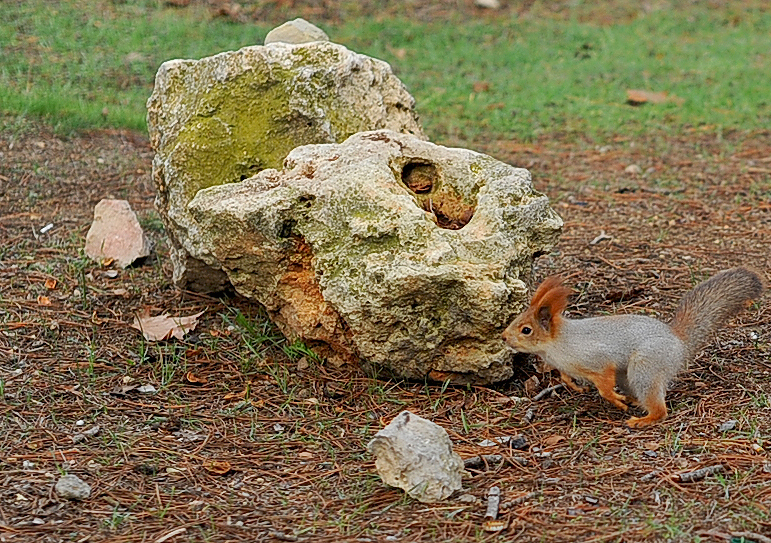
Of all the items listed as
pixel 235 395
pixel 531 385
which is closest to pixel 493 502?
pixel 531 385

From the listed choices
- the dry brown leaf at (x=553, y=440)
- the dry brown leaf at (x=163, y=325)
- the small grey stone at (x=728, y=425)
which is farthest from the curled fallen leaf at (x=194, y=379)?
the small grey stone at (x=728, y=425)

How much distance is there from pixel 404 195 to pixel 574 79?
5280mm

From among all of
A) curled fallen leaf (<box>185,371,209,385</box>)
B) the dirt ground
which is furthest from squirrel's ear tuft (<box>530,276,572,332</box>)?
curled fallen leaf (<box>185,371,209,385</box>)

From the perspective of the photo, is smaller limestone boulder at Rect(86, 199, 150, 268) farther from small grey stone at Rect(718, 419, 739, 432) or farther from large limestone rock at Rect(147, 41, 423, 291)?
small grey stone at Rect(718, 419, 739, 432)

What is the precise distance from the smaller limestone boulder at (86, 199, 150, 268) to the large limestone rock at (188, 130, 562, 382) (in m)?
0.94

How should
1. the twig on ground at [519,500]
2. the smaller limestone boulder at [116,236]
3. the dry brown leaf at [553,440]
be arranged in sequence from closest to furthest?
the twig on ground at [519,500] → the dry brown leaf at [553,440] → the smaller limestone boulder at [116,236]

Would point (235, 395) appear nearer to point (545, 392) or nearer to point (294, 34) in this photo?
point (545, 392)

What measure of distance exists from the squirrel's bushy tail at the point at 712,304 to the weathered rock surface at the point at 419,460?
108cm

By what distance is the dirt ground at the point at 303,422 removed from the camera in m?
2.80

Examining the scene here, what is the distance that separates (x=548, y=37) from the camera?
9.72 metres

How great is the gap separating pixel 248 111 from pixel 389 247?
114 cm

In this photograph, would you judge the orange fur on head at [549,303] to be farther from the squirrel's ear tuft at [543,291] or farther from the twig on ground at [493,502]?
the twig on ground at [493,502]

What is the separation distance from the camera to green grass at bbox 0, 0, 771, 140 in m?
7.37

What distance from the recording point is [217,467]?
3.15m
